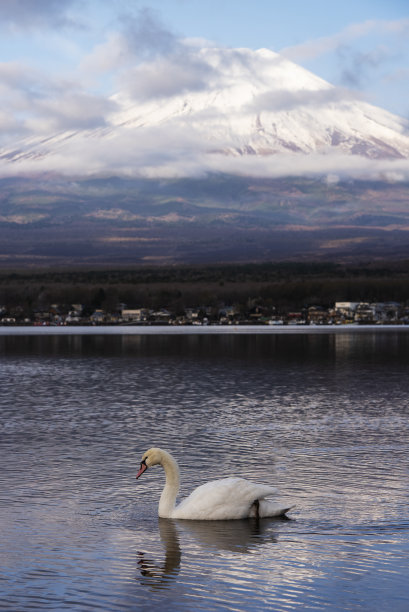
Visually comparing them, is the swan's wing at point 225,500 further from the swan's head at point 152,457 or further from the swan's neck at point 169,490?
the swan's head at point 152,457

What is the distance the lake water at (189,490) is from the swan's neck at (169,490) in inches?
11.8

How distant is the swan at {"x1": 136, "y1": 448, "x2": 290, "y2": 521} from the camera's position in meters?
16.8

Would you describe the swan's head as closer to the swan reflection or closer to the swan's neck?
the swan's neck

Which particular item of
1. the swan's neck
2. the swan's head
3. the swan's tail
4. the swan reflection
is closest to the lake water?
the swan reflection

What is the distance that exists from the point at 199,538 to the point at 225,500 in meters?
1.04

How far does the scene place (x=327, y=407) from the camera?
36844mm

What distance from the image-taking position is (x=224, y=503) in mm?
16812

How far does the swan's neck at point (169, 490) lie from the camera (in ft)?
56.5

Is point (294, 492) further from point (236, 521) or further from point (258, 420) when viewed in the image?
point (258, 420)

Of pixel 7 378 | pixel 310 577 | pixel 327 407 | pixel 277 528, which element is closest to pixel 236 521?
Result: pixel 277 528

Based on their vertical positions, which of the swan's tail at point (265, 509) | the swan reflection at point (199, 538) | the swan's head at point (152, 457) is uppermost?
the swan's head at point (152, 457)

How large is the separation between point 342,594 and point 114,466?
10.6 meters

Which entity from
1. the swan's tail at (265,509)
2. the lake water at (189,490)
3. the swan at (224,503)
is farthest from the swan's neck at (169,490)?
the swan's tail at (265,509)

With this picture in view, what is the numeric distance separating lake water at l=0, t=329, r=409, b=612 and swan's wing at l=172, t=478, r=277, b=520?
0.23 metres
